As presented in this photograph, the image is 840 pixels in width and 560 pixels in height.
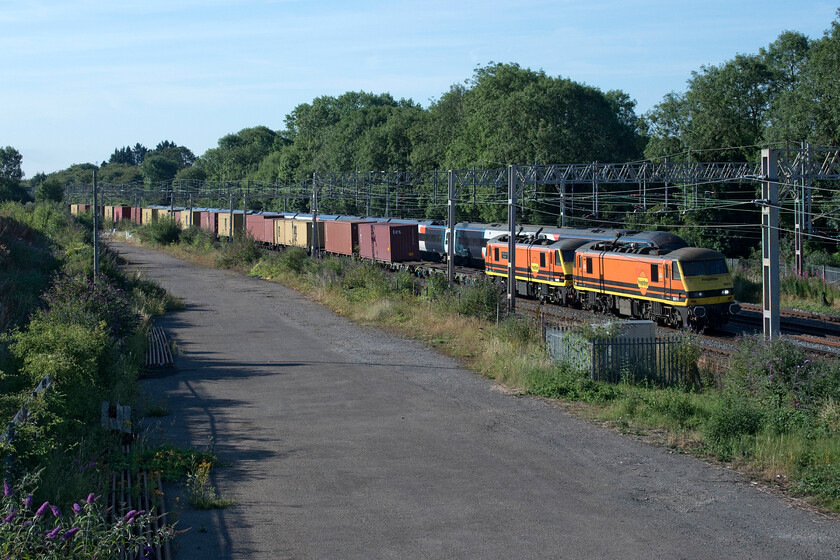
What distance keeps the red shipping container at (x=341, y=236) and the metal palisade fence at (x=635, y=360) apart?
29.7 metres

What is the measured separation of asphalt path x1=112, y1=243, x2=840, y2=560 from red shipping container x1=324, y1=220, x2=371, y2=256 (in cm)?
2728

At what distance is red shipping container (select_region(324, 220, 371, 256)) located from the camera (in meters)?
46.7

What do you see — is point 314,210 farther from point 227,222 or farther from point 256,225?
point 227,222

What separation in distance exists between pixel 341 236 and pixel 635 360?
32.7 m

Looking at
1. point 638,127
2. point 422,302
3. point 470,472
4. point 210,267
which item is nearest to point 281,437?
point 470,472

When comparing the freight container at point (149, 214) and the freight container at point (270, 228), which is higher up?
the freight container at point (149, 214)

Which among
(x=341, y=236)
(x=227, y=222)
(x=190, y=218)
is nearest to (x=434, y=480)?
(x=341, y=236)

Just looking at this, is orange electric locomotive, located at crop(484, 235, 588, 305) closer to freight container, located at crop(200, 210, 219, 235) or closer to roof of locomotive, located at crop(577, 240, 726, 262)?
roof of locomotive, located at crop(577, 240, 726, 262)

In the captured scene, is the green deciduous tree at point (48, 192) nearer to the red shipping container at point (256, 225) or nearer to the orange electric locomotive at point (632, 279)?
the red shipping container at point (256, 225)

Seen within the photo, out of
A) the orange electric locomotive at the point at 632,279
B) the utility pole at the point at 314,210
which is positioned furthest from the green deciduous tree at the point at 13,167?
the orange electric locomotive at the point at 632,279

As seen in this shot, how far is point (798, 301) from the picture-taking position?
32.6 m

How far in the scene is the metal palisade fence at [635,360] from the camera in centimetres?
1720

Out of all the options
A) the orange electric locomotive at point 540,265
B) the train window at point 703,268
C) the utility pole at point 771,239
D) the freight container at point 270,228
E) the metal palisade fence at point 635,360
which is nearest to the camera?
the metal palisade fence at point 635,360

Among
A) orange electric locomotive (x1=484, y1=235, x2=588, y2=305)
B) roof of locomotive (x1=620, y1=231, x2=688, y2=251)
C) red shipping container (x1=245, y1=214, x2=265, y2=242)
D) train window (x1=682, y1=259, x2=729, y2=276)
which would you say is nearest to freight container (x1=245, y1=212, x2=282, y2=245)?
red shipping container (x1=245, y1=214, x2=265, y2=242)
